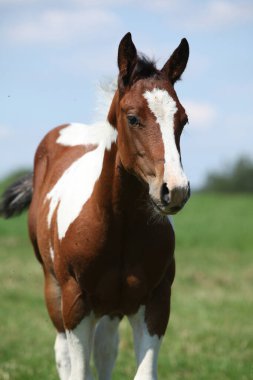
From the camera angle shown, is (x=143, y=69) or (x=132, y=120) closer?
(x=132, y=120)

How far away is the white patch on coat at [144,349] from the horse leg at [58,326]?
4.57 ft

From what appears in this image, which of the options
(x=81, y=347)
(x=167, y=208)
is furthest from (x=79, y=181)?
(x=167, y=208)

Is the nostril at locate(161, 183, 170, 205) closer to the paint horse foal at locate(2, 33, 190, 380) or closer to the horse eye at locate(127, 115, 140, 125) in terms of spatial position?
the paint horse foal at locate(2, 33, 190, 380)

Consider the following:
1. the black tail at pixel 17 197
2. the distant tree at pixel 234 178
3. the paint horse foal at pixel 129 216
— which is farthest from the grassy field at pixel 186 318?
the distant tree at pixel 234 178

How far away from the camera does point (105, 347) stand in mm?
6699

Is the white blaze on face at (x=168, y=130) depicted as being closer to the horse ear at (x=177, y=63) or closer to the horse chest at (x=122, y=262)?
the horse ear at (x=177, y=63)

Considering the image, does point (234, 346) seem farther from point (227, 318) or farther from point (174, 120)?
point (174, 120)

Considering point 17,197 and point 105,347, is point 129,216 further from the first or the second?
point 17,197

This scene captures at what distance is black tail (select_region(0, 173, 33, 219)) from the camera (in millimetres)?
8633

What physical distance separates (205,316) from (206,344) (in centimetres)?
291

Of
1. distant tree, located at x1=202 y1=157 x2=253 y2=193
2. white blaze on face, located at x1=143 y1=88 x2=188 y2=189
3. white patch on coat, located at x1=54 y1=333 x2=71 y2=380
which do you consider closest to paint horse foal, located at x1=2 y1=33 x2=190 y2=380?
white blaze on face, located at x1=143 y1=88 x2=188 y2=189

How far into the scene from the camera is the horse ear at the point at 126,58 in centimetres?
521

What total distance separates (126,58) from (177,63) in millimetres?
360

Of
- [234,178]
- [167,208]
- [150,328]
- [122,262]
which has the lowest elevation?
[234,178]
